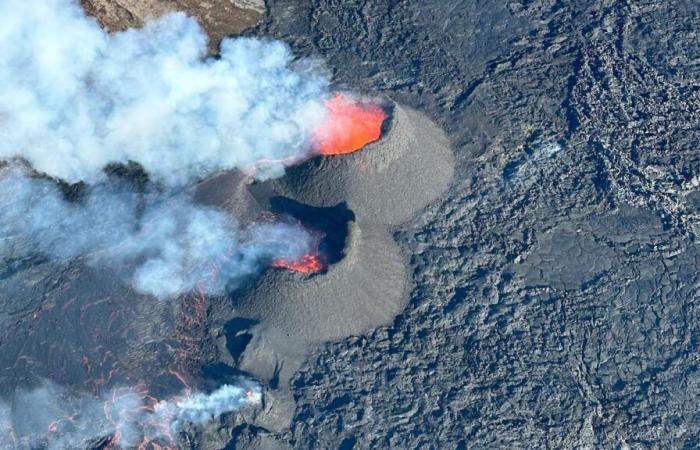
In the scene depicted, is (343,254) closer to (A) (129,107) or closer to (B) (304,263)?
(B) (304,263)

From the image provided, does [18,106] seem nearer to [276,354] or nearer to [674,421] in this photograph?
[276,354]

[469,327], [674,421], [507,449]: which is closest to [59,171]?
[469,327]

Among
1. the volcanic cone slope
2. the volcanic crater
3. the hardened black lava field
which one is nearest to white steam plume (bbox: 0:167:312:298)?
the hardened black lava field

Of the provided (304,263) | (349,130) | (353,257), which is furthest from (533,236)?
(304,263)

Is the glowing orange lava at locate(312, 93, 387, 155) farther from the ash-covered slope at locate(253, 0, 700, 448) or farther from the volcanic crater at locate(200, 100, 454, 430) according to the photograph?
the ash-covered slope at locate(253, 0, 700, 448)

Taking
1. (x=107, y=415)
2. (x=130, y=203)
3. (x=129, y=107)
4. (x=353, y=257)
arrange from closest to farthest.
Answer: (x=107, y=415)
(x=353, y=257)
(x=130, y=203)
(x=129, y=107)

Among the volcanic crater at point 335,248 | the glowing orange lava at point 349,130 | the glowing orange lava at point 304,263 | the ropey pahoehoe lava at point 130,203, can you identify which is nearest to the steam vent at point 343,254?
the volcanic crater at point 335,248
